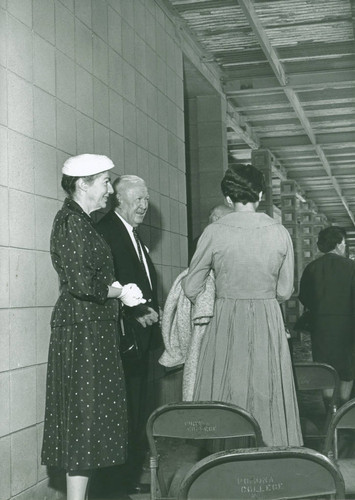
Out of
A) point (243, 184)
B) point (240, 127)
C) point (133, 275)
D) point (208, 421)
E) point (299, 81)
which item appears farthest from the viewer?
point (240, 127)

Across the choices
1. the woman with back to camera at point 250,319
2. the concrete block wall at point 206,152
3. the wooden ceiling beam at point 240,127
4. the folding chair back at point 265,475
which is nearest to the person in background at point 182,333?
the woman with back to camera at point 250,319

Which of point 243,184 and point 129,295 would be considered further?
point 243,184

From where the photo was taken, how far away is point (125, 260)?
389 centimetres

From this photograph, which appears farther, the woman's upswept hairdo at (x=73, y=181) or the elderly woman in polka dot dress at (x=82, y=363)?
the woman's upswept hairdo at (x=73, y=181)

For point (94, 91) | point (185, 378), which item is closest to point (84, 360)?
point (185, 378)

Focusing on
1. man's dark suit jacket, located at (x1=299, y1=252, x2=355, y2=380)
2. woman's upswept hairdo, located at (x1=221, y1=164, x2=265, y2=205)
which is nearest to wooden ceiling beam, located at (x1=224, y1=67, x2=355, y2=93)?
man's dark suit jacket, located at (x1=299, y1=252, x2=355, y2=380)

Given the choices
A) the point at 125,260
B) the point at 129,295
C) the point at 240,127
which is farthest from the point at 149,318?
the point at 240,127

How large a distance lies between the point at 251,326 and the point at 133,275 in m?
0.92

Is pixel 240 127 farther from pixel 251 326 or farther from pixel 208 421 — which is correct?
pixel 208 421

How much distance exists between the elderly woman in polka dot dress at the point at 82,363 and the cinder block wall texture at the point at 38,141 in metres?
0.28

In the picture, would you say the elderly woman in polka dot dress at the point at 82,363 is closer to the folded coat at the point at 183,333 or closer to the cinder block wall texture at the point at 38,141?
the cinder block wall texture at the point at 38,141

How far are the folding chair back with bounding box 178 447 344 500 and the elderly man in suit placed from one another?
2.14 m

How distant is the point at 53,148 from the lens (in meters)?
3.76

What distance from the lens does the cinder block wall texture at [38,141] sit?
10.7 feet
